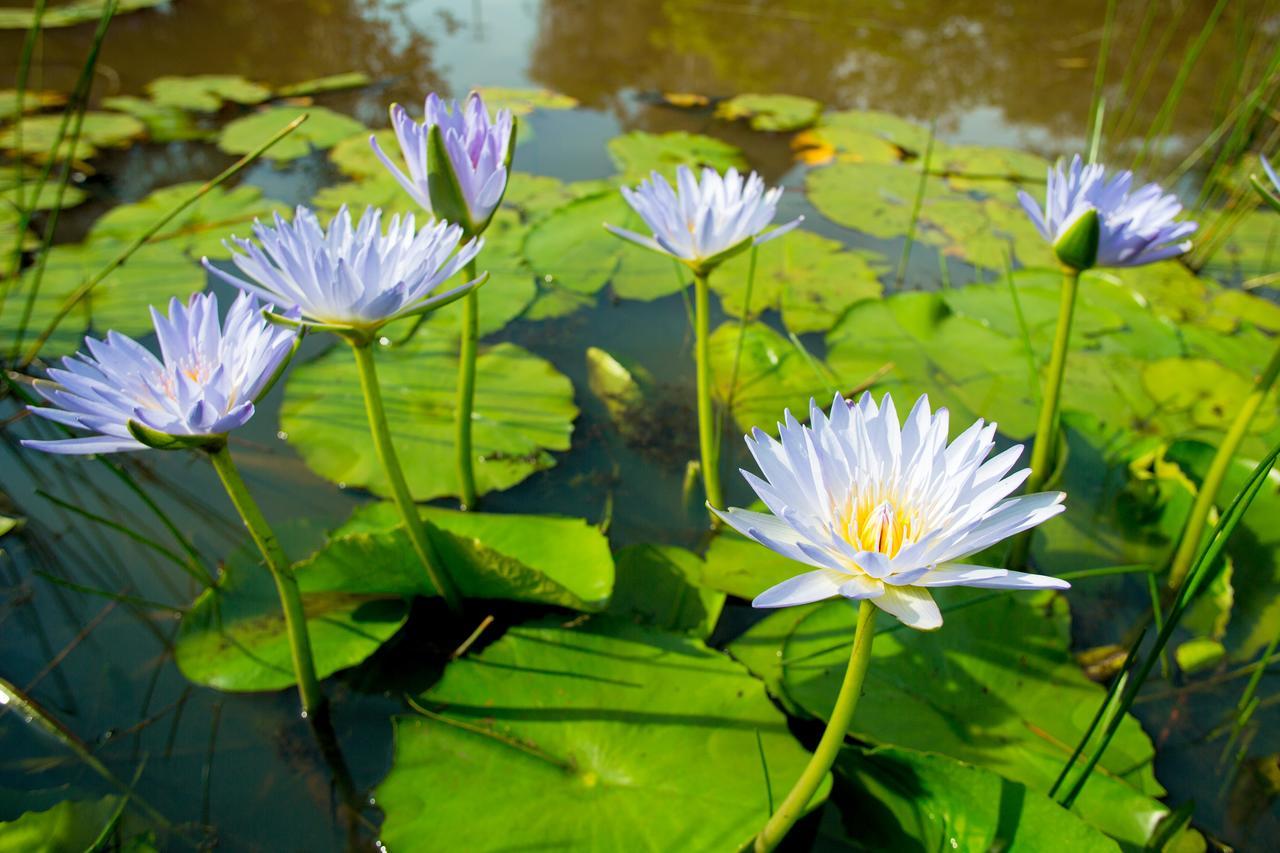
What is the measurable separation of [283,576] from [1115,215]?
1928mm

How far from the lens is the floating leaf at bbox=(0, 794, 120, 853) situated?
131cm

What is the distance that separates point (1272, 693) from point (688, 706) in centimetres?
145

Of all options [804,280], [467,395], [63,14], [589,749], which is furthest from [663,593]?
[63,14]

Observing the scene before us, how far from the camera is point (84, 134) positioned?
3.83 meters

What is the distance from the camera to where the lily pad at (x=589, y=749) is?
1366mm

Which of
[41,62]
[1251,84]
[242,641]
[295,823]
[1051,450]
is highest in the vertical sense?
[1251,84]

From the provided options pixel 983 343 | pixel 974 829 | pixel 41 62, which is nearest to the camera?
pixel 974 829

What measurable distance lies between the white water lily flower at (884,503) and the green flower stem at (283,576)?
2.68 feet

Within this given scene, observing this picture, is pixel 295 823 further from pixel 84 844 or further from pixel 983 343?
pixel 983 343

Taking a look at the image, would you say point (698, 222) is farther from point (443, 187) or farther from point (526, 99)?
point (526, 99)

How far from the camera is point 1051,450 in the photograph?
1948 millimetres

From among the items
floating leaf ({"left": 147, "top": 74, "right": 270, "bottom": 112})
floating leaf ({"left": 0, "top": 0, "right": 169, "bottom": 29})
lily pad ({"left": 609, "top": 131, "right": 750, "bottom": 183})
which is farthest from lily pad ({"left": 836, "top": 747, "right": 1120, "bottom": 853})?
floating leaf ({"left": 0, "top": 0, "right": 169, "bottom": 29})

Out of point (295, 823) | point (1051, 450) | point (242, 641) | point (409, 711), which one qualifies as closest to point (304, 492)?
point (242, 641)

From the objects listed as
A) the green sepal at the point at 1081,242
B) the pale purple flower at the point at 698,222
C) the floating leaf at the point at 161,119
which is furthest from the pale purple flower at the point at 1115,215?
the floating leaf at the point at 161,119
